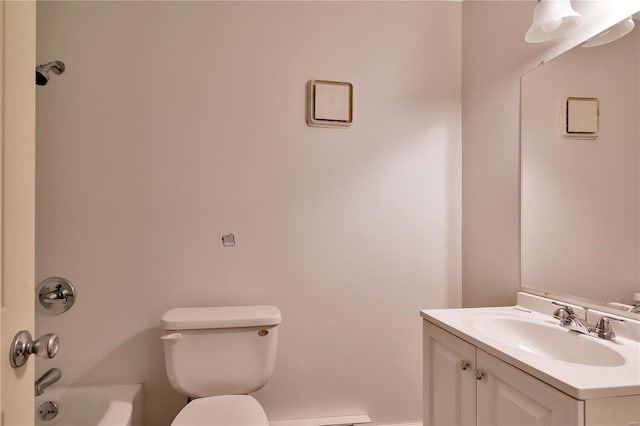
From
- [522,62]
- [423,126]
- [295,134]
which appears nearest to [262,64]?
[295,134]

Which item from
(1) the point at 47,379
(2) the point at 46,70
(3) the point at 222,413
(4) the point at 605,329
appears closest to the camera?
(4) the point at 605,329

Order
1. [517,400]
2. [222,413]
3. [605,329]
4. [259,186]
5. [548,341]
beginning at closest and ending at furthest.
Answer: [517,400]
[605,329]
[548,341]
[222,413]
[259,186]

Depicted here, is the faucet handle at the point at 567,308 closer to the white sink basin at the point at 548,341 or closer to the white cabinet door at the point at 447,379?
the white sink basin at the point at 548,341

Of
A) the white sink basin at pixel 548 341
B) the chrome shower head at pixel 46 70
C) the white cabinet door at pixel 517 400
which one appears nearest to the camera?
the white cabinet door at pixel 517 400

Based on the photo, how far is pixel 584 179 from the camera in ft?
4.61

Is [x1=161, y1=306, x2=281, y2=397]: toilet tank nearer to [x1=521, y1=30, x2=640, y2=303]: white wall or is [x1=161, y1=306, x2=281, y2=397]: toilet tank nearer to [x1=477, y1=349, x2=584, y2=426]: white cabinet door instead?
[x1=477, y1=349, x2=584, y2=426]: white cabinet door

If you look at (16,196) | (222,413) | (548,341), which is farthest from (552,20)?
(222,413)

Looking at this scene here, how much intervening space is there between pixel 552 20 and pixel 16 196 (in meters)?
1.67

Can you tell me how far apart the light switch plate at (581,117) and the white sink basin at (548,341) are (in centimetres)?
69

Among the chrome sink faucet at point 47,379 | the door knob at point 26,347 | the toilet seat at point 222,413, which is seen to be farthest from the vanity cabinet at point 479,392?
the chrome sink faucet at point 47,379

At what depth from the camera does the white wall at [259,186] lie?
1.86m

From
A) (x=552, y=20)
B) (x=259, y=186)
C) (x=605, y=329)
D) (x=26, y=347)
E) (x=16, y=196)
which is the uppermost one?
(x=552, y=20)

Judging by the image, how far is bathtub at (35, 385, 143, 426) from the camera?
1.73 metres

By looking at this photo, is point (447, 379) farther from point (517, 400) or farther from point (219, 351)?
point (219, 351)
